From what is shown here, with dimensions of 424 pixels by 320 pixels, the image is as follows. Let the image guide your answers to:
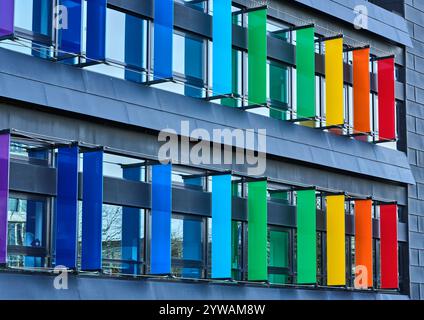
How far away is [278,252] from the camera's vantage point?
33938mm

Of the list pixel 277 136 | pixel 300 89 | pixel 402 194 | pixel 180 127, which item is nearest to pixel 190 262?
pixel 180 127

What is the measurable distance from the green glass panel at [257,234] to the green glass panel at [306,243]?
2621mm

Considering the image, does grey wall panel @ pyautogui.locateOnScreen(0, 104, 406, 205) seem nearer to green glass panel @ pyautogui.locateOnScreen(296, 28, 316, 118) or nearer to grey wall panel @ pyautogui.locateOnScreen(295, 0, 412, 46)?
green glass panel @ pyautogui.locateOnScreen(296, 28, 316, 118)

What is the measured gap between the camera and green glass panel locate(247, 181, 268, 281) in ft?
103

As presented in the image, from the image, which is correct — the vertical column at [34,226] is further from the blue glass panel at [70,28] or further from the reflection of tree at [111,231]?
the blue glass panel at [70,28]

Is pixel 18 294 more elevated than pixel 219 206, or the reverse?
pixel 219 206

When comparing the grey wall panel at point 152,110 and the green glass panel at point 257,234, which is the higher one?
the grey wall panel at point 152,110

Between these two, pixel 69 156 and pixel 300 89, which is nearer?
pixel 69 156

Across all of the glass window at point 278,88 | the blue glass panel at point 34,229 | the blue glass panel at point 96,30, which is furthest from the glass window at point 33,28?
the glass window at point 278,88

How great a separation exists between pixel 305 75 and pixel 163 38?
8.00 metres

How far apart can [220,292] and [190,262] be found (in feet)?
5.17

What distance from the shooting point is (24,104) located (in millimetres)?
24391

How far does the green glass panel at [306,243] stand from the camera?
33.9 metres

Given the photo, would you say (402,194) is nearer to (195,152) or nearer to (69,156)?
(195,152)
